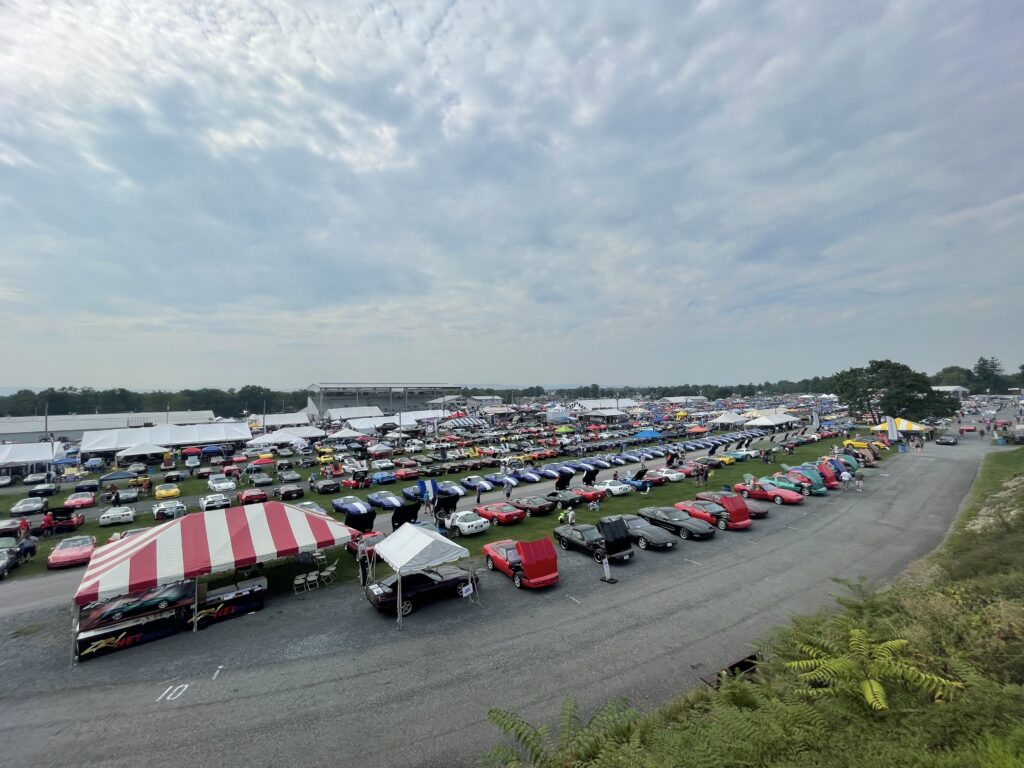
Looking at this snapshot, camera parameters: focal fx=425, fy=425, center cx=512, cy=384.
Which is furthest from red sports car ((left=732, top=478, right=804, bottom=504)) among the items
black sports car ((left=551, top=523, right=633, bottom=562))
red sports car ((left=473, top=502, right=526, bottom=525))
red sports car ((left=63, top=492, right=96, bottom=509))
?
red sports car ((left=63, top=492, right=96, bottom=509))

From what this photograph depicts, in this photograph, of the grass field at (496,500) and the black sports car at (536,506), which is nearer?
the grass field at (496,500)

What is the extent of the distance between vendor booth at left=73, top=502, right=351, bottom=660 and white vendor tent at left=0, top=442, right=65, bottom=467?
118 feet

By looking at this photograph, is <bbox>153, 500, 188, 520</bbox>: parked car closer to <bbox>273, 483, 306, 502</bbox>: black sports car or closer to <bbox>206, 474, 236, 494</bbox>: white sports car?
<bbox>273, 483, 306, 502</bbox>: black sports car

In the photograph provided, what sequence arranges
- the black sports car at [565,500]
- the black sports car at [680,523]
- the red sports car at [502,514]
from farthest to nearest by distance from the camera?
the black sports car at [565,500] < the red sports car at [502,514] < the black sports car at [680,523]

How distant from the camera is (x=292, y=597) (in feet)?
45.0

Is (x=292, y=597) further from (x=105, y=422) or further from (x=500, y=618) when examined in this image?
(x=105, y=422)

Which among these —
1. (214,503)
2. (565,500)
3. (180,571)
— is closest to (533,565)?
(180,571)

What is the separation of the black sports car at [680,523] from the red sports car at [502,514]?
5.93 meters

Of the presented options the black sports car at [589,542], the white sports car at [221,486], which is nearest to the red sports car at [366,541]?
the black sports car at [589,542]

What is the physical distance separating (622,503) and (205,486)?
31729mm

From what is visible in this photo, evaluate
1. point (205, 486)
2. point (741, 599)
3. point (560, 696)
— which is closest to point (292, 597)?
point (560, 696)

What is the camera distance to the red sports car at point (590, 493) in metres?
24.1

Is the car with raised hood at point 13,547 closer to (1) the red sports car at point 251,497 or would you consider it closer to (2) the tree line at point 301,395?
(1) the red sports car at point 251,497

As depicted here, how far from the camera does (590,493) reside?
79.8 feet
